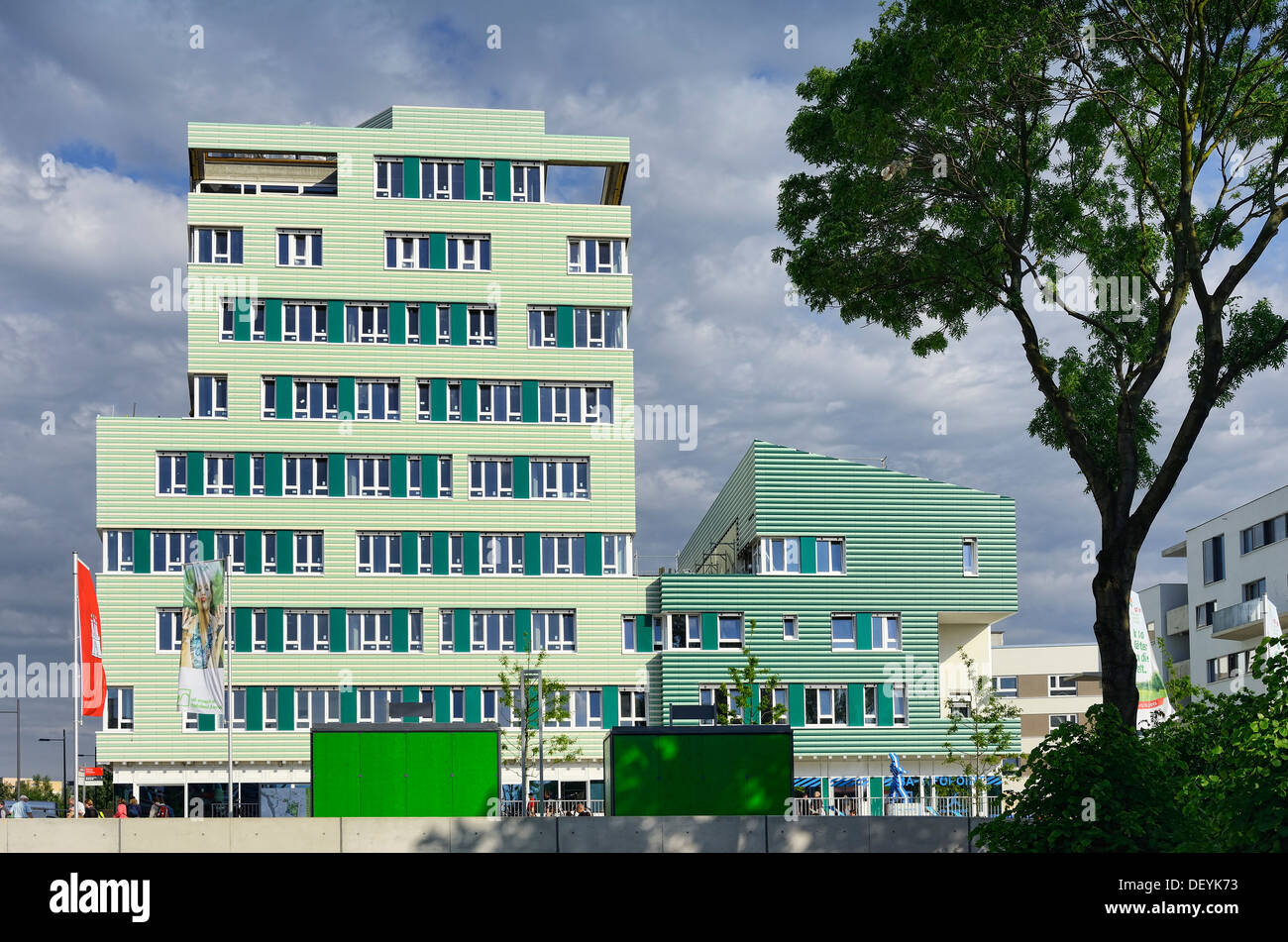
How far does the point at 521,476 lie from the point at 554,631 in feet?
23.1

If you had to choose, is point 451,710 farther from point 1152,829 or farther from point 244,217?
point 1152,829

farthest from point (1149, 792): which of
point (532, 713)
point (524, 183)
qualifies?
point (524, 183)

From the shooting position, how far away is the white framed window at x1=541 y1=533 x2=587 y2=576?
2645 inches

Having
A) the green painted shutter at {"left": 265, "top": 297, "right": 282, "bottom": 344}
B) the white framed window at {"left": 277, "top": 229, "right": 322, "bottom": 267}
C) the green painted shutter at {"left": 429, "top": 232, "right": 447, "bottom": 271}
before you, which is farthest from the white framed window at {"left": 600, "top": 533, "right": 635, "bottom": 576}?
the white framed window at {"left": 277, "top": 229, "right": 322, "bottom": 267}

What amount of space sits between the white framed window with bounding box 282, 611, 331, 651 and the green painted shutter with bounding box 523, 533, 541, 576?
8978 mm

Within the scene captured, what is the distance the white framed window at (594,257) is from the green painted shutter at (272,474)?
16179 millimetres

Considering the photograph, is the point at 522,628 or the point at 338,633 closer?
the point at 338,633

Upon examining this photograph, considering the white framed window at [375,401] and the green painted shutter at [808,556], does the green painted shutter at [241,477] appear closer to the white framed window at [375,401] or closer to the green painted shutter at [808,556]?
the white framed window at [375,401]

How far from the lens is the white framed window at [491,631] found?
66188 millimetres

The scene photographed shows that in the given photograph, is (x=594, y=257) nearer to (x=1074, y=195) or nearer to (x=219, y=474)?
(x=219, y=474)

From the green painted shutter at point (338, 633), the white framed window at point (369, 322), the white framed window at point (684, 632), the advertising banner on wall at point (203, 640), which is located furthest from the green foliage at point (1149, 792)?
the white framed window at point (369, 322)

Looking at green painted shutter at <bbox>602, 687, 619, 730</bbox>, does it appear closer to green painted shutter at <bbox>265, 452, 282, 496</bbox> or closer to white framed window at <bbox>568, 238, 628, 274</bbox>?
green painted shutter at <bbox>265, 452, 282, 496</bbox>

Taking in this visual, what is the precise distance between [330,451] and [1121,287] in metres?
45.5

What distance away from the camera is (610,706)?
66312mm
